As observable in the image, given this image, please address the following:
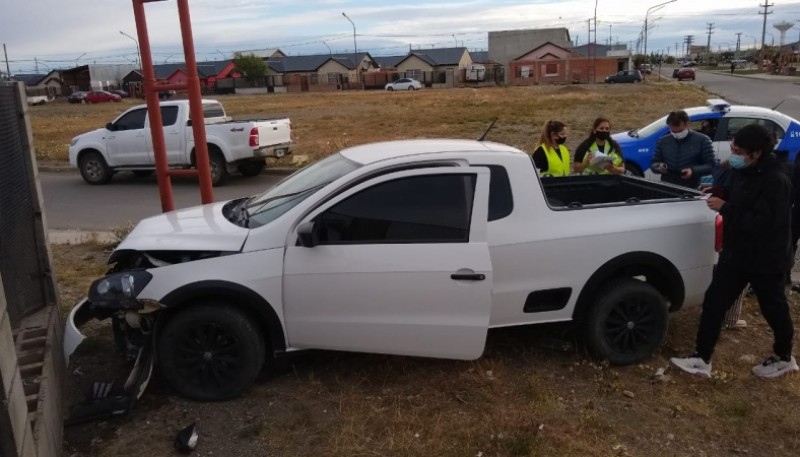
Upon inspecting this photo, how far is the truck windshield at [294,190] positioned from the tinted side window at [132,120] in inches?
414

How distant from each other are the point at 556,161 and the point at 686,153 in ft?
4.70

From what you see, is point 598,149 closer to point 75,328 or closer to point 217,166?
point 75,328

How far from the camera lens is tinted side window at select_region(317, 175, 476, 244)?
421 centimetres

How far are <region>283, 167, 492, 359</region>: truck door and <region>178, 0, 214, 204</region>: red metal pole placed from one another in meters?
3.20

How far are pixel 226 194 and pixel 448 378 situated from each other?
9.22m

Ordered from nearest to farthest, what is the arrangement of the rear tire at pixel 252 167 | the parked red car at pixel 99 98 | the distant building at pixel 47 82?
the rear tire at pixel 252 167 → the parked red car at pixel 99 98 → the distant building at pixel 47 82

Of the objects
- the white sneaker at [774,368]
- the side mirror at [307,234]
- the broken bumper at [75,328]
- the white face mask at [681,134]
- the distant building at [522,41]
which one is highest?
the distant building at [522,41]

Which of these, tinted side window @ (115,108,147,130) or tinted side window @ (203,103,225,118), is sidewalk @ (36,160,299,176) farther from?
tinted side window @ (115,108,147,130)

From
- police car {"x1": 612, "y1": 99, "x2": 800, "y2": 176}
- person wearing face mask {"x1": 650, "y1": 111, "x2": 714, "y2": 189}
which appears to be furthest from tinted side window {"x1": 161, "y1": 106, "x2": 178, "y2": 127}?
person wearing face mask {"x1": 650, "y1": 111, "x2": 714, "y2": 189}

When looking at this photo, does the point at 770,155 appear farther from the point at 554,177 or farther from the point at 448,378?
the point at 448,378

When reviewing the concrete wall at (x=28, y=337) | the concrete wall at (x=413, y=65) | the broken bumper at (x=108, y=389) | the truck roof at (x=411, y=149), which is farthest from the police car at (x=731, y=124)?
the concrete wall at (x=413, y=65)

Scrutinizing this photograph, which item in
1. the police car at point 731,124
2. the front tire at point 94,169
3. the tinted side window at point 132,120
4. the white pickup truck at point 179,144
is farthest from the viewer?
the front tire at point 94,169

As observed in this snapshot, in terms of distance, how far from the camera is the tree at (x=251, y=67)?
8925 cm

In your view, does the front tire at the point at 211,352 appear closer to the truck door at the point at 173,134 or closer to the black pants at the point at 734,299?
the black pants at the point at 734,299
